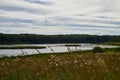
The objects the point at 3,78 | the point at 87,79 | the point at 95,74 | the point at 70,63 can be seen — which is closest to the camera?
the point at 87,79

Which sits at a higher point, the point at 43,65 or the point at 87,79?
the point at 87,79

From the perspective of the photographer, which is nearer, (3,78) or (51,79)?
(51,79)

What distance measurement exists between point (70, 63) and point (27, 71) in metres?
1.31

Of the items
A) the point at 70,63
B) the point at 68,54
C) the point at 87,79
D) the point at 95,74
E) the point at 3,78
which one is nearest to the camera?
A: the point at 87,79

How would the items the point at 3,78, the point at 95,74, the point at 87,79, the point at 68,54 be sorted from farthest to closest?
1. the point at 68,54
2. the point at 3,78
3. the point at 95,74
4. the point at 87,79

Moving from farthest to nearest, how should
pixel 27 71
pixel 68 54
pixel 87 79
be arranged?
pixel 68 54
pixel 27 71
pixel 87 79

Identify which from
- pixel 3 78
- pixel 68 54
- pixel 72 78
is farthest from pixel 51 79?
pixel 68 54

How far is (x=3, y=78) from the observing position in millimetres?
7418

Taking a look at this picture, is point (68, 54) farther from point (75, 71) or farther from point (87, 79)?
point (87, 79)

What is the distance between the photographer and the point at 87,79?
6383 millimetres

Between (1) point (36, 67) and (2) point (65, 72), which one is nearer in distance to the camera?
(2) point (65, 72)

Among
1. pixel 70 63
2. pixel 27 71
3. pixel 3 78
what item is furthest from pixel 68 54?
pixel 3 78

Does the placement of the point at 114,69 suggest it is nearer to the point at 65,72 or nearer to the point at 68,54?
the point at 65,72

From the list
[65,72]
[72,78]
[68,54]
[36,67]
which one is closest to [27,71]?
[36,67]
